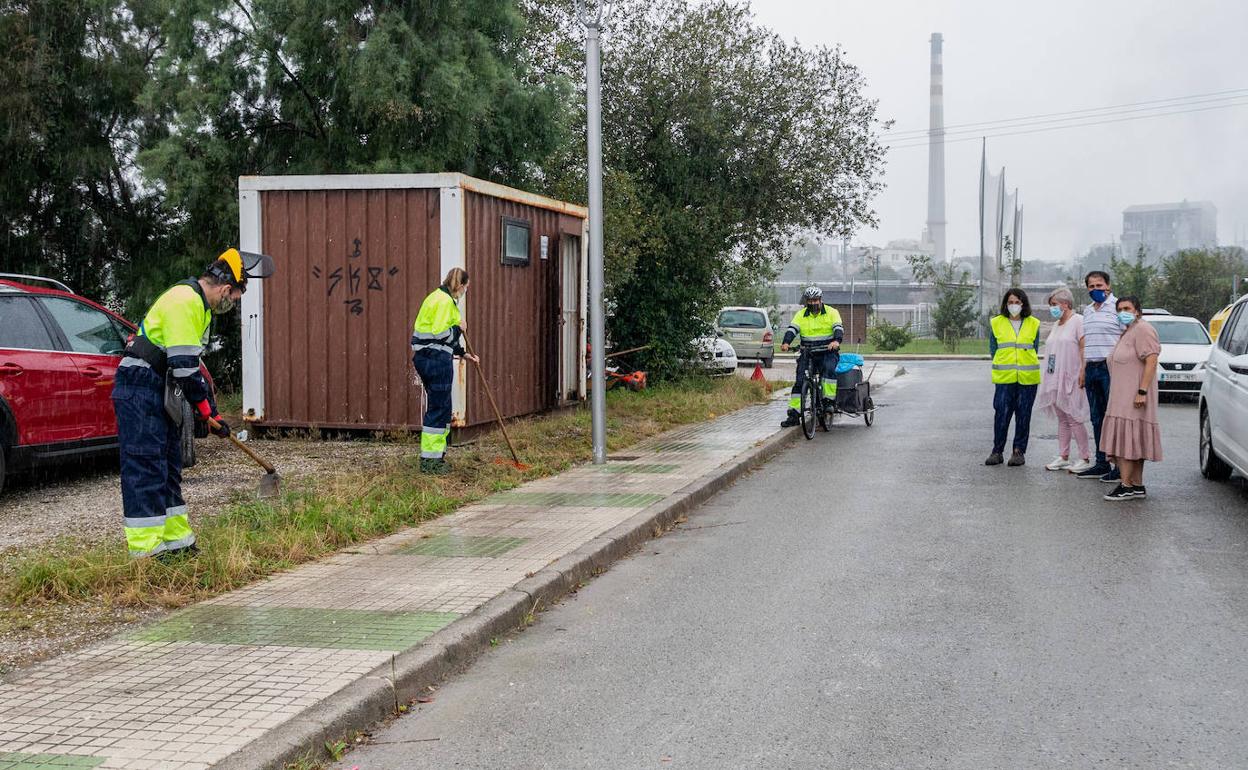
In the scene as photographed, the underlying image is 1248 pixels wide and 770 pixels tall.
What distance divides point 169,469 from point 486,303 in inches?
262

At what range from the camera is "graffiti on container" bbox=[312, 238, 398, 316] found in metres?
12.8

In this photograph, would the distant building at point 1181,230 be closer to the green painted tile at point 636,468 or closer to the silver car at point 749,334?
the silver car at point 749,334

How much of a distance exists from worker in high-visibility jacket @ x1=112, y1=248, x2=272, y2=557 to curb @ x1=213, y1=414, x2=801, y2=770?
80.4 inches

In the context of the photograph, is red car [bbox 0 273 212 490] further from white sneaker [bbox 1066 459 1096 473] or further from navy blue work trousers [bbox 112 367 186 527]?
white sneaker [bbox 1066 459 1096 473]

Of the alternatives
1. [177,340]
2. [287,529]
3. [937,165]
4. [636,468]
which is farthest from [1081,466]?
A: [937,165]

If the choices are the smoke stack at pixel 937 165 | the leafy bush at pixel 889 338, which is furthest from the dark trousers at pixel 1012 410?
the smoke stack at pixel 937 165

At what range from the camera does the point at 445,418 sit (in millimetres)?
10766

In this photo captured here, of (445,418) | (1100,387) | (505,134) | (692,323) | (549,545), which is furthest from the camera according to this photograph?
(692,323)

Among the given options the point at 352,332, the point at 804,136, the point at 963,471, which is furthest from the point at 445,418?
the point at 804,136

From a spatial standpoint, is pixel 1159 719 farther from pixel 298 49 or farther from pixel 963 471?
pixel 298 49

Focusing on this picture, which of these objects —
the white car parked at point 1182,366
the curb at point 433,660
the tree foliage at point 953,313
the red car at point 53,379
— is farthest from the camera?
the tree foliage at point 953,313

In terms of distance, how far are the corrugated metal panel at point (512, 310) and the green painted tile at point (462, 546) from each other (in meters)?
4.75

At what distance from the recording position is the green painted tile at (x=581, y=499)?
9562 mm

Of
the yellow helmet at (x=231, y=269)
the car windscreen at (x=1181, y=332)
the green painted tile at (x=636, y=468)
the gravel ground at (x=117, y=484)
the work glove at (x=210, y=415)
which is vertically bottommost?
the green painted tile at (x=636, y=468)
